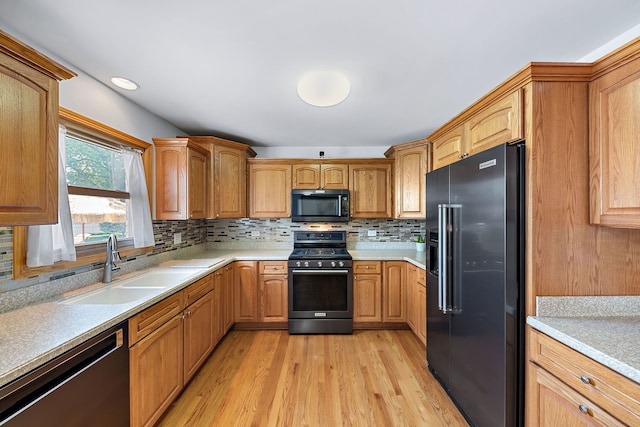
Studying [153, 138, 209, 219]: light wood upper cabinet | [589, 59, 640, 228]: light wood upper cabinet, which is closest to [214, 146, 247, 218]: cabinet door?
[153, 138, 209, 219]: light wood upper cabinet

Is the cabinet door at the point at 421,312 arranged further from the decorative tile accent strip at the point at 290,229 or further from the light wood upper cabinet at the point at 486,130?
the light wood upper cabinet at the point at 486,130

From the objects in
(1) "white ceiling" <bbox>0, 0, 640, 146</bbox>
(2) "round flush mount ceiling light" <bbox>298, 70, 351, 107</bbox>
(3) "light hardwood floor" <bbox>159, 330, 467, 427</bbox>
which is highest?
(1) "white ceiling" <bbox>0, 0, 640, 146</bbox>

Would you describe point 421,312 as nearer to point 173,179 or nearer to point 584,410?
point 584,410

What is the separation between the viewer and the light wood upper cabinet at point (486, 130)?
1362 millimetres

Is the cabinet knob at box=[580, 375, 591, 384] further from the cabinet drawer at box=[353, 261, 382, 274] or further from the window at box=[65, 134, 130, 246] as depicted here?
the window at box=[65, 134, 130, 246]

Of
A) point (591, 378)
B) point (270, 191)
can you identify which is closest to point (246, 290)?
point (270, 191)

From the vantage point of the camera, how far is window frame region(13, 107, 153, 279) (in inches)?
54.6

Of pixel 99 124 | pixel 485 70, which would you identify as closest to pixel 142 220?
pixel 99 124

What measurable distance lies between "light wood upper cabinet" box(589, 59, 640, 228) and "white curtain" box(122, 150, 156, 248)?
304cm

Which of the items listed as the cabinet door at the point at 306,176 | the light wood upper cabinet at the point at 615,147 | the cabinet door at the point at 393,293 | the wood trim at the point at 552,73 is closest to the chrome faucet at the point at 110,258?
the cabinet door at the point at 306,176

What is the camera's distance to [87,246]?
1848mm

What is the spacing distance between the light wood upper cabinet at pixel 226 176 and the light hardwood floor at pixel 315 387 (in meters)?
1.45

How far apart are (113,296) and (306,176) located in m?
2.26

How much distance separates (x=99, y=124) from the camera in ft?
6.19
